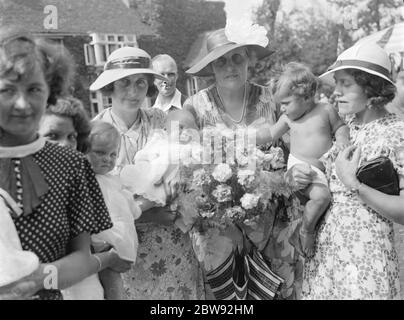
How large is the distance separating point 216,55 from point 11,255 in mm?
2105

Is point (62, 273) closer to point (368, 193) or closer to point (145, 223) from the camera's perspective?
point (145, 223)

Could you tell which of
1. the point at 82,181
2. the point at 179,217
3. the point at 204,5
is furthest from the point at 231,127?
the point at 204,5

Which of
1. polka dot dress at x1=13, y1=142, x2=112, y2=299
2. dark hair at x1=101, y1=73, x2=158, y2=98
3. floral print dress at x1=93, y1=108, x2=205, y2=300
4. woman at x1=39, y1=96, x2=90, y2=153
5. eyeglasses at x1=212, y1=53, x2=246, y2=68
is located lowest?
floral print dress at x1=93, y1=108, x2=205, y2=300

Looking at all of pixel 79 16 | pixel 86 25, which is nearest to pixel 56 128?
pixel 79 16

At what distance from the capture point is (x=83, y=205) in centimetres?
205

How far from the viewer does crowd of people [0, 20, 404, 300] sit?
191 cm

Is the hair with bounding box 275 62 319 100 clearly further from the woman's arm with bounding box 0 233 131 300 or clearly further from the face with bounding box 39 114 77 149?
the woman's arm with bounding box 0 233 131 300

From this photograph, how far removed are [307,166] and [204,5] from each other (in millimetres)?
10651

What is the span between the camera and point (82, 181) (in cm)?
205

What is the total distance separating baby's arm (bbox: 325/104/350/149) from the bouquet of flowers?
0.41 m

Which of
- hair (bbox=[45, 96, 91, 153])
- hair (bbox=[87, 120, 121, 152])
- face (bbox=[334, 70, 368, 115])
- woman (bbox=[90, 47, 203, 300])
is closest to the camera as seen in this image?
hair (bbox=[45, 96, 91, 153])

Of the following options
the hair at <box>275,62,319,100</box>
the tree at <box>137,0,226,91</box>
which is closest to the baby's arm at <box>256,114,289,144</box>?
the hair at <box>275,62,319,100</box>

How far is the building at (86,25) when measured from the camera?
185 inches
